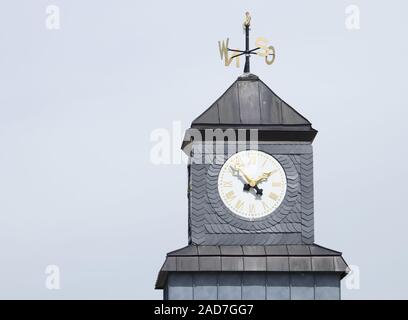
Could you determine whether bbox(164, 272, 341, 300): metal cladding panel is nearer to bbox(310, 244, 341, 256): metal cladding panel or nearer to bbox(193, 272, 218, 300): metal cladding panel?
bbox(193, 272, 218, 300): metal cladding panel

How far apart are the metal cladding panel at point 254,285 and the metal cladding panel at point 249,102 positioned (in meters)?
4.21

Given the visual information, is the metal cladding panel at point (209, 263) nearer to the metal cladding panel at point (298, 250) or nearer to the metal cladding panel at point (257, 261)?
the metal cladding panel at point (257, 261)

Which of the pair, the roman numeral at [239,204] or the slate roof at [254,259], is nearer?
the slate roof at [254,259]

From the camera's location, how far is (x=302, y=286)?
6781 centimetres

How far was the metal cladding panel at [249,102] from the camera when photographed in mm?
68688

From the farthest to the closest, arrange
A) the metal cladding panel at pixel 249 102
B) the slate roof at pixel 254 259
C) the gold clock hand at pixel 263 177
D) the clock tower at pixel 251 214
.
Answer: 1. the metal cladding panel at pixel 249 102
2. the gold clock hand at pixel 263 177
3. the clock tower at pixel 251 214
4. the slate roof at pixel 254 259

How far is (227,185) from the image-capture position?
6812cm

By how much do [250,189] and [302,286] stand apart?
2.95 m

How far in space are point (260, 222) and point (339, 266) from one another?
2423mm

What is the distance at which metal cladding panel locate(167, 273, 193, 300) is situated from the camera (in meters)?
67.3

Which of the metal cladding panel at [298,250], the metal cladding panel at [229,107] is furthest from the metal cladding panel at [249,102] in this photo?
the metal cladding panel at [298,250]

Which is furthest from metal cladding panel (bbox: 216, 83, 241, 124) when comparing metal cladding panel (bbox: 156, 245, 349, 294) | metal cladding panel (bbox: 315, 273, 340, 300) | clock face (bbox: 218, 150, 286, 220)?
metal cladding panel (bbox: 315, 273, 340, 300)
